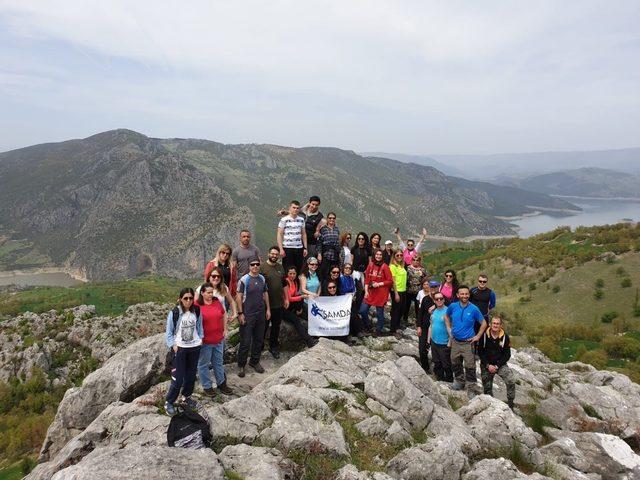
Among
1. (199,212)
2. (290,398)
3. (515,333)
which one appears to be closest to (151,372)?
(290,398)

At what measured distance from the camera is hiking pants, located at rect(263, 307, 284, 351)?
39.1 ft

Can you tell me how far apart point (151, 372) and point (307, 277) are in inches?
211

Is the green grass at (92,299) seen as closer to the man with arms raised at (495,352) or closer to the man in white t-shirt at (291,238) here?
the man in white t-shirt at (291,238)

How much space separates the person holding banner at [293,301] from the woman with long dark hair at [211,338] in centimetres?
270

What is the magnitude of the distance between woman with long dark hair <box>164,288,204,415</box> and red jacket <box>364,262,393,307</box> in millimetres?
6323

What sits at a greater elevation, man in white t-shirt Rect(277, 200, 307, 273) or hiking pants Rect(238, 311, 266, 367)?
man in white t-shirt Rect(277, 200, 307, 273)

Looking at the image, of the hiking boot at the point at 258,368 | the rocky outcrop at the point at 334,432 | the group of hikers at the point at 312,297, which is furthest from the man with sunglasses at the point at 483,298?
the hiking boot at the point at 258,368

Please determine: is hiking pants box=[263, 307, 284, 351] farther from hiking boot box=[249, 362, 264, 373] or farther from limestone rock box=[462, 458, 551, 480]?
limestone rock box=[462, 458, 551, 480]

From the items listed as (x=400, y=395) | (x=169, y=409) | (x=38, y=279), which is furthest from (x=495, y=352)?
(x=38, y=279)

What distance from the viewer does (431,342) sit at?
38.4ft

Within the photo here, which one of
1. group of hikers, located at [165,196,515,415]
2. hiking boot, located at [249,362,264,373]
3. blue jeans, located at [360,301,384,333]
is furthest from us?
blue jeans, located at [360,301,384,333]

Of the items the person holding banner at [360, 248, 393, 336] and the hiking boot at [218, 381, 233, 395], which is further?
the person holding banner at [360, 248, 393, 336]

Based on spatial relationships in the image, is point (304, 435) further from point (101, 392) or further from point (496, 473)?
point (101, 392)

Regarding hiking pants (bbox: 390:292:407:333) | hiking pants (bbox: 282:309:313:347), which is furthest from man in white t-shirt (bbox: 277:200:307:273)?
hiking pants (bbox: 390:292:407:333)
